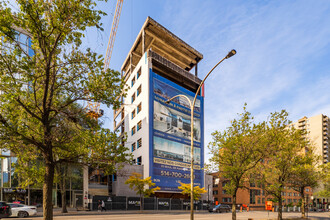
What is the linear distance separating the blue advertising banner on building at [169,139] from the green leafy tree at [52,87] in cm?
3939

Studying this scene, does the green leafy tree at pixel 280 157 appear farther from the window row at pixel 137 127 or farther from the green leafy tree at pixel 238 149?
the window row at pixel 137 127

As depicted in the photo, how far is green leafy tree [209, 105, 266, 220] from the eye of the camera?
21.3 m

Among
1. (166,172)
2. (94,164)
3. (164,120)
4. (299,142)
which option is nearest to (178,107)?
(164,120)

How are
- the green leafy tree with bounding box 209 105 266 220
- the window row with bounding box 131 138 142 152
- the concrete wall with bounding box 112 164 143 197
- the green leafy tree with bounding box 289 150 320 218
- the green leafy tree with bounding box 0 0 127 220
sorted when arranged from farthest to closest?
the window row with bounding box 131 138 142 152, the concrete wall with bounding box 112 164 143 197, the green leafy tree with bounding box 289 150 320 218, the green leafy tree with bounding box 209 105 266 220, the green leafy tree with bounding box 0 0 127 220

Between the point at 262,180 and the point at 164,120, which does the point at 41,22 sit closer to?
the point at 262,180

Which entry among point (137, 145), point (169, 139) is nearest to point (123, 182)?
point (137, 145)

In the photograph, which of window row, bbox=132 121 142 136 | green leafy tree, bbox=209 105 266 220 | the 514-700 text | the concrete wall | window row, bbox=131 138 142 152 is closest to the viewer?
green leafy tree, bbox=209 105 266 220

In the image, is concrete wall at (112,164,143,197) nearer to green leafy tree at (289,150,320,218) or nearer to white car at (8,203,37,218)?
white car at (8,203,37,218)

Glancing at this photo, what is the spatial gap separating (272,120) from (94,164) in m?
17.8

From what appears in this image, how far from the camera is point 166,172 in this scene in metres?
51.4

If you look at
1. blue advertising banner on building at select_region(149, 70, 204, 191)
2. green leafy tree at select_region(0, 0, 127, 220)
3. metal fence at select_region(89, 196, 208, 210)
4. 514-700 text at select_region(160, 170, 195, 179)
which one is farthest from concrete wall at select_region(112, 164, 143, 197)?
green leafy tree at select_region(0, 0, 127, 220)

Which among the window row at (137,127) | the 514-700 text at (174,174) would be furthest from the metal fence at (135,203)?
the window row at (137,127)

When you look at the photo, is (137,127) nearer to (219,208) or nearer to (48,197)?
(219,208)

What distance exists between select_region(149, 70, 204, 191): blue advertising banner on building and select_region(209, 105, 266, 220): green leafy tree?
27.1 metres
